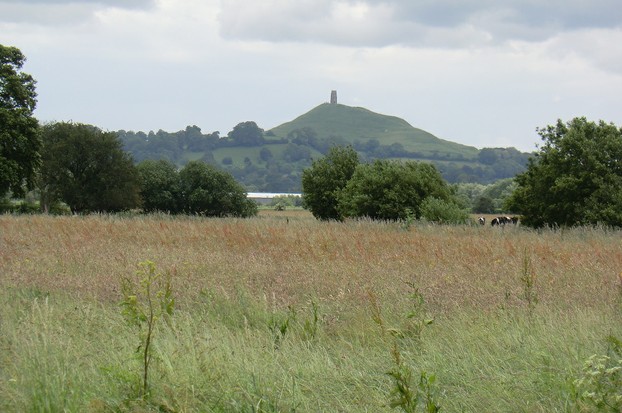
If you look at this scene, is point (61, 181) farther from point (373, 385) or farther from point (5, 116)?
point (373, 385)

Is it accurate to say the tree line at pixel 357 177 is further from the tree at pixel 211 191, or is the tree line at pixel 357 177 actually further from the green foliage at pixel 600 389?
the green foliage at pixel 600 389

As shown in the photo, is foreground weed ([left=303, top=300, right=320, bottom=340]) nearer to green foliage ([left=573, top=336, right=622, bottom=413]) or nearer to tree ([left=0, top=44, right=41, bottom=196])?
green foliage ([left=573, top=336, right=622, bottom=413])

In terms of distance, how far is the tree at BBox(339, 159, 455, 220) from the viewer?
135ft

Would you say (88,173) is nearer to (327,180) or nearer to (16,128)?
(16,128)

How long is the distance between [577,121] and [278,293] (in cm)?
3835

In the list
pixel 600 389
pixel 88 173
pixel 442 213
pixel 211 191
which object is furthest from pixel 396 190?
pixel 211 191

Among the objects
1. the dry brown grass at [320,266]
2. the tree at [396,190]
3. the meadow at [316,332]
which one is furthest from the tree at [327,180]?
the meadow at [316,332]

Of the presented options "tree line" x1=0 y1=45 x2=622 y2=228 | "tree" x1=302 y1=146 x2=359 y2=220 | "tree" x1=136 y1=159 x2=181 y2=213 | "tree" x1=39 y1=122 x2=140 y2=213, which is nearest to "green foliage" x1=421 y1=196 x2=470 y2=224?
"tree line" x1=0 y1=45 x2=622 y2=228

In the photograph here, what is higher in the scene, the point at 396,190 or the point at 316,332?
the point at 396,190

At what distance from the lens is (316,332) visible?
805 centimetres

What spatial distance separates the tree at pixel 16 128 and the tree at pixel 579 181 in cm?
2820

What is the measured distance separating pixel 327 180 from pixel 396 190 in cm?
1259

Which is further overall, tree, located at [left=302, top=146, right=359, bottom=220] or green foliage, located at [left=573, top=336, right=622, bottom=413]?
tree, located at [left=302, top=146, right=359, bottom=220]

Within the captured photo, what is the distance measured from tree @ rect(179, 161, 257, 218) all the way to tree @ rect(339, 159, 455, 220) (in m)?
34.2
